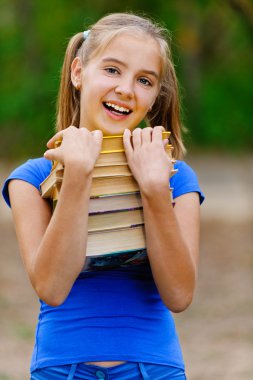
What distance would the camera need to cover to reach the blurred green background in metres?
20.1

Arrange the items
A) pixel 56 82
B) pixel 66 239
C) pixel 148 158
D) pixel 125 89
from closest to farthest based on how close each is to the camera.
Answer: pixel 66 239 → pixel 148 158 → pixel 125 89 → pixel 56 82

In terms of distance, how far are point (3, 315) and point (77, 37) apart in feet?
16.4

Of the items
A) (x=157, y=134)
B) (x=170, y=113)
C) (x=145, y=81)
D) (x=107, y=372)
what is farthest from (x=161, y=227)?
(x=170, y=113)

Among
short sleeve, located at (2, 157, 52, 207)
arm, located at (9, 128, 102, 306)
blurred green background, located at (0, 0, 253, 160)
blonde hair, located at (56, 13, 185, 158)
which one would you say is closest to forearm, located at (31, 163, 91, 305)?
arm, located at (9, 128, 102, 306)

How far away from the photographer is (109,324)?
7.15 ft

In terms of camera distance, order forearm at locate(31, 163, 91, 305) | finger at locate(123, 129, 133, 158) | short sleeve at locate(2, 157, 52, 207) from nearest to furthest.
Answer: forearm at locate(31, 163, 91, 305) < finger at locate(123, 129, 133, 158) < short sleeve at locate(2, 157, 52, 207)

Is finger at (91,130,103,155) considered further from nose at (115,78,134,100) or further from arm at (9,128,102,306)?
nose at (115,78,134,100)

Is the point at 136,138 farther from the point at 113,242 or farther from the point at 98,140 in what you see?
the point at 113,242

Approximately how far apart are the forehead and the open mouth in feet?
0.40

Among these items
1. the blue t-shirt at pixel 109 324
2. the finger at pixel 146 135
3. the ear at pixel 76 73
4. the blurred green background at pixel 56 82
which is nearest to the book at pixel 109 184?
the finger at pixel 146 135

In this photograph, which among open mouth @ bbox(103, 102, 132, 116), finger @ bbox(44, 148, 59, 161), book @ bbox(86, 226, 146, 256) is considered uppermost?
open mouth @ bbox(103, 102, 132, 116)

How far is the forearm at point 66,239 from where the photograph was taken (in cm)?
203

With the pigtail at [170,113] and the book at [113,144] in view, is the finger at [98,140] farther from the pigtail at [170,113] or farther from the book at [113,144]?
the pigtail at [170,113]

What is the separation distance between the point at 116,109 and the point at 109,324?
602 millimetres
